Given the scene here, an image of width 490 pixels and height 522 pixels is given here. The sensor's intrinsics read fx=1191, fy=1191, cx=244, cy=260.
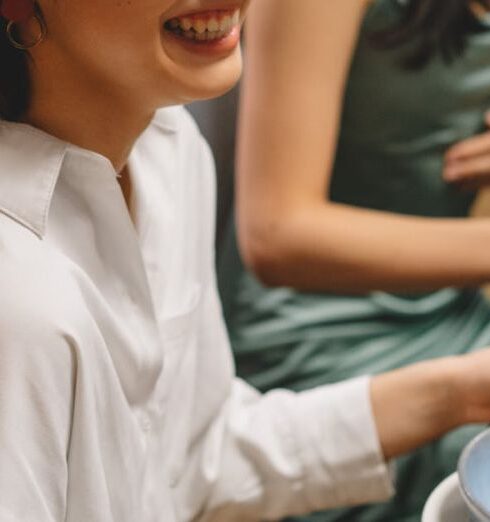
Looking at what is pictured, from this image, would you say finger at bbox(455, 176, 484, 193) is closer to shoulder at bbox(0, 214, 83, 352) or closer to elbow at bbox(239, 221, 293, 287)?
elbow at bbox(239, 221, 293, 287)

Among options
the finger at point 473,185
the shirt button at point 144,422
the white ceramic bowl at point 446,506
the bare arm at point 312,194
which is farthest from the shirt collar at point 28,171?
the finger at point 473,185

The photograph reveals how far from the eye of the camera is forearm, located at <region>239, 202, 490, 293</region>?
50.1 inches

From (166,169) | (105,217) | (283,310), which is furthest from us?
(283,310)

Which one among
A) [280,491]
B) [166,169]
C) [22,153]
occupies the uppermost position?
[22,153]

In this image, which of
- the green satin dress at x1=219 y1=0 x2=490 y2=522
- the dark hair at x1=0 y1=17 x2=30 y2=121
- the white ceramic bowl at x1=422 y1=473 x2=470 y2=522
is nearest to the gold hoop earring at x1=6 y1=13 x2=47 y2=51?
the dark hair at x1=0 y1=17 x2=30 y2=121

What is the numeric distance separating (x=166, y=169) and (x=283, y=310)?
1.07 feet

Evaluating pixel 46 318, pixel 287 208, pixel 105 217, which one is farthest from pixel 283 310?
pixel 46 318

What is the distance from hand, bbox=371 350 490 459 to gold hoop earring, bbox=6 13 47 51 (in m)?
0.48

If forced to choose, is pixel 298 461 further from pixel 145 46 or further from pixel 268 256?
pixel 145 46

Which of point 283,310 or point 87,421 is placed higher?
point 87,421

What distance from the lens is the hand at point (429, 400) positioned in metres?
1.08

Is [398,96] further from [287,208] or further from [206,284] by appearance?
[206,284]

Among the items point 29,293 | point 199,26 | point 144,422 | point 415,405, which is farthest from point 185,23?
point 415,405

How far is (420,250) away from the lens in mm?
1299
